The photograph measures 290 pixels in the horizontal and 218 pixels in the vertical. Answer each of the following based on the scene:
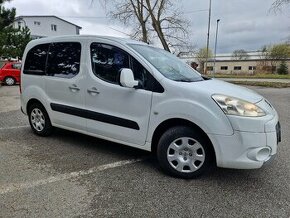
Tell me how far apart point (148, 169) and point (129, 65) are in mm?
1476

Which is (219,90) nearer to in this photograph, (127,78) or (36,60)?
(127,78)

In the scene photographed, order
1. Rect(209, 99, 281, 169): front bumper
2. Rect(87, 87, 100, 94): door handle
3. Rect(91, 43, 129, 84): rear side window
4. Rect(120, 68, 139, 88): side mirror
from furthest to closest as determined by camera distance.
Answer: Rect(87, 87, 100, 94): door handle < Rect(91, 43, 129, 84): rear side window < Rect(120, 68, 139, 88): side mirror < Rect(209, 99, 281, 169): front bumper

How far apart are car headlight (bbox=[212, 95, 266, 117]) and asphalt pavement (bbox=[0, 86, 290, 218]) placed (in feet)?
2.98

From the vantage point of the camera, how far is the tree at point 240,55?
234 ft

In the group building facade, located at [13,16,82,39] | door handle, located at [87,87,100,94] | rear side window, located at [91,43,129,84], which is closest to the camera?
rear side window, located at [91,43,129,84]

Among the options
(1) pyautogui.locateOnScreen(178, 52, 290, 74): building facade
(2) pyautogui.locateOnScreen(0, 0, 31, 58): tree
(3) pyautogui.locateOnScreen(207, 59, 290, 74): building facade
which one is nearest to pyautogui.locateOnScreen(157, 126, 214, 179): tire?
(2) pyautogui.locateOnScreen(0, 0, 31, 58): tree

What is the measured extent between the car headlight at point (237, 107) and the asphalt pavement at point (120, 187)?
91cm

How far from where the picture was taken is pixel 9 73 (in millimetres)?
18688

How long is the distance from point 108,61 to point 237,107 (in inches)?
78.7

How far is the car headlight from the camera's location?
3332 mm

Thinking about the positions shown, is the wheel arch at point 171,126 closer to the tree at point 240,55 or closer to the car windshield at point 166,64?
the car windshield at point 166,64

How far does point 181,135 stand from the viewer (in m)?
3.63

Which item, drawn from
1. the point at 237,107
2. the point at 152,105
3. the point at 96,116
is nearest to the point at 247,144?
the point at 237,107

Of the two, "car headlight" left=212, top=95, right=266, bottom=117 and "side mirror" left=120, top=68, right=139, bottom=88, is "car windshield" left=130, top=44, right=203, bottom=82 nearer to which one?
"side mirror" left=120, top=68, right=139, bottom=88
